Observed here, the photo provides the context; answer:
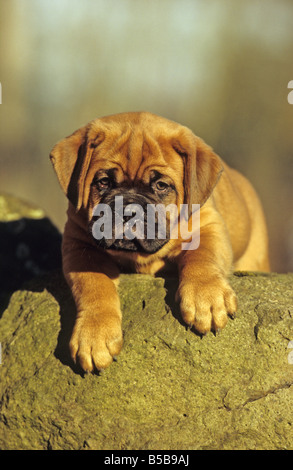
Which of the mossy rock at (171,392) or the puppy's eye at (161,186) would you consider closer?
the mossy rock at (171,392)


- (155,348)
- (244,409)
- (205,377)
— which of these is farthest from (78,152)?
(244,409)

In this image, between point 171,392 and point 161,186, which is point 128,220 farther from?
point 171,392

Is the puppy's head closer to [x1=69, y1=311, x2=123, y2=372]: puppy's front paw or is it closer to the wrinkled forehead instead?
the wrinkled forehead

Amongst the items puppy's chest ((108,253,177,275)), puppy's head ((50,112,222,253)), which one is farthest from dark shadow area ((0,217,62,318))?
puppy's head ((50,112,222,253))

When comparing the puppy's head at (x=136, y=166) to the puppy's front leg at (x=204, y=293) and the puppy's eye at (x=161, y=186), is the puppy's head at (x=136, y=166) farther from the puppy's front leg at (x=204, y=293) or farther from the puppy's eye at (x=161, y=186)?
the puppy's front leg at (x=204, y=293)

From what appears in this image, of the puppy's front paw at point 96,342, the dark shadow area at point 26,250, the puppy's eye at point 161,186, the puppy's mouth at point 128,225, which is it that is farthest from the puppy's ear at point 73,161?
the dark shadow area at point 26,250

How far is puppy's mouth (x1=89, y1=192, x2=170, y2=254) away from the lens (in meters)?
4.36

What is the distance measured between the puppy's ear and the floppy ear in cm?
79

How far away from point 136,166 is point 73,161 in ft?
1.87

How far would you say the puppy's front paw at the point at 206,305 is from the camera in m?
4.12

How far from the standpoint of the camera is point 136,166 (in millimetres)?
4805

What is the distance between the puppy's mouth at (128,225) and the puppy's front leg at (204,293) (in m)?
0.34
